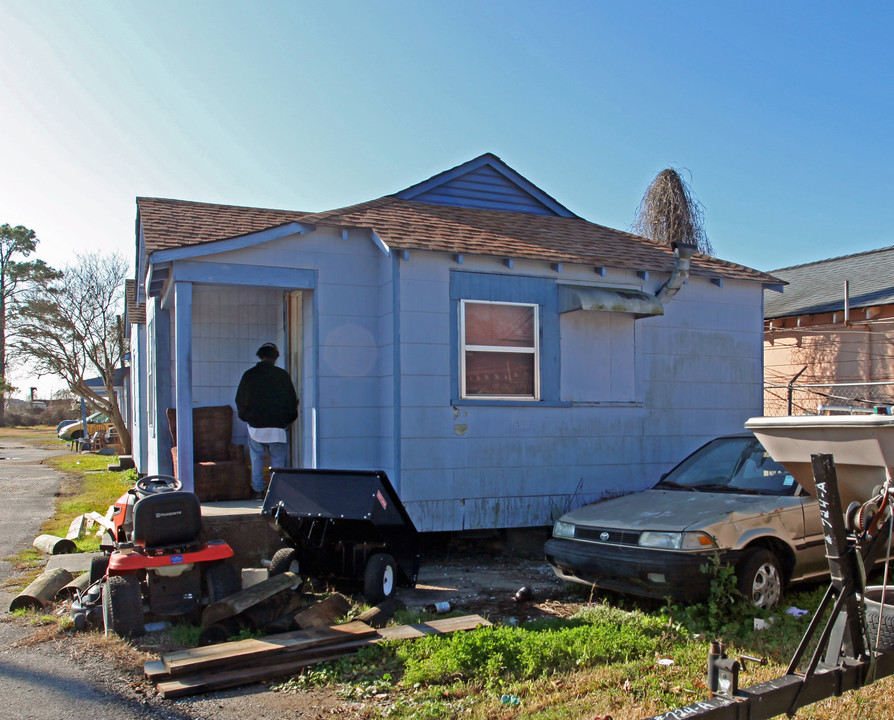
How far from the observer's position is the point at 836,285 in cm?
1638

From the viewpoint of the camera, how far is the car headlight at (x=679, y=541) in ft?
19.1

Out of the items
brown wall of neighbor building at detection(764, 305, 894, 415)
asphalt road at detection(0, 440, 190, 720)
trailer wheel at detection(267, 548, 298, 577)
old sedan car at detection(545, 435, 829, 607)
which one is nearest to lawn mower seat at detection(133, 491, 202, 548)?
trailer wheel at detection(267, 548, 298, 577)

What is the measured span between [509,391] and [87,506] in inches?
329

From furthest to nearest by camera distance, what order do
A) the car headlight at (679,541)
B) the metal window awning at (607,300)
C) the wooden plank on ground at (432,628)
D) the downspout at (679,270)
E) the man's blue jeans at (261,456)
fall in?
1. the downspout at (679,270)
2. the metal window awning at (607,300)
3. the man's blue jeans at (261,456)
4. the car headlight at (679,541)
5. the wooden plank on ground at (432,628)

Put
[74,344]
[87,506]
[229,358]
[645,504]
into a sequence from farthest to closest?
[74,344] < [87,506] < [229,358] < [645,504]

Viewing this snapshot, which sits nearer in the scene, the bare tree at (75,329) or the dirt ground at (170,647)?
the dirt ground at (170,647)

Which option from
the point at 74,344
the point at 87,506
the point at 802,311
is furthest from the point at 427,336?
the point at 74,344

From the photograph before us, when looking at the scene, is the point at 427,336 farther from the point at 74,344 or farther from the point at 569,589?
the point at 74,344

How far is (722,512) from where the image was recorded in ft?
20.1

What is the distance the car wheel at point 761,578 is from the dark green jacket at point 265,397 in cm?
482

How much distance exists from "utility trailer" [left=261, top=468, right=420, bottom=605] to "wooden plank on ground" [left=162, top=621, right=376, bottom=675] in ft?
2.96

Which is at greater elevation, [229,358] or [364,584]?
[229,358]

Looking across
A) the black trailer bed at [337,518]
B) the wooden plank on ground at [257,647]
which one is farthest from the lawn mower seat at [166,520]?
the wooden plank on ground at [257,647]

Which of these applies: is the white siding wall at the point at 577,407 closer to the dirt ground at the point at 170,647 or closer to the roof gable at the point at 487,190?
the dirt ground at the point at 170,647
